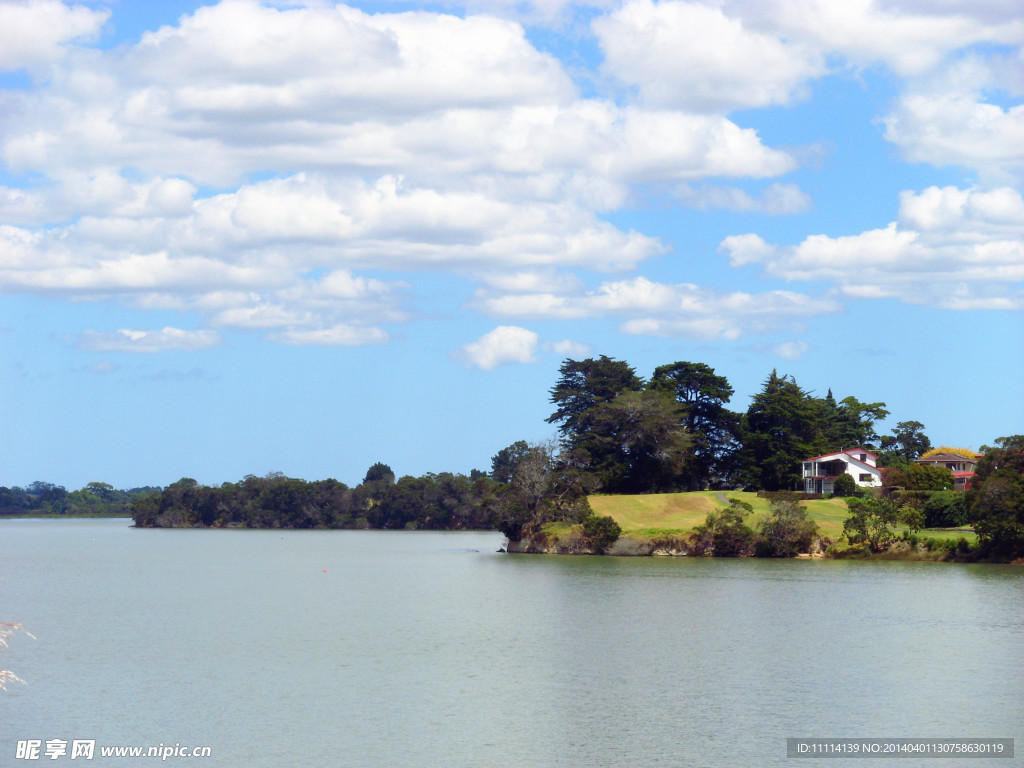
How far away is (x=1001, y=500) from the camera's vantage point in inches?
3465

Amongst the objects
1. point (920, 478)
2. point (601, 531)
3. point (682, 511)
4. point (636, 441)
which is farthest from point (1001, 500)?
point (636, 441)

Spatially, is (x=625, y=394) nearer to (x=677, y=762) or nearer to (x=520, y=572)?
(x=520, y=572)

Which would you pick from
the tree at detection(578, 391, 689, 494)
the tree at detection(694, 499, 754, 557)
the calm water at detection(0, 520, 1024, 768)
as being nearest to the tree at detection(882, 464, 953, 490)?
the tree at detection(578, 391, 689, 494)

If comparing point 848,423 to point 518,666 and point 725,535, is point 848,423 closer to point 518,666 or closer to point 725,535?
point 725,535

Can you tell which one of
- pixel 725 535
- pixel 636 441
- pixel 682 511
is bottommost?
pixel 725 535

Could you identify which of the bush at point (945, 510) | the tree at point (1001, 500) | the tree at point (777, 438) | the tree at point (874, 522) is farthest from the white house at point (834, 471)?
the tree at point (1001, 500)

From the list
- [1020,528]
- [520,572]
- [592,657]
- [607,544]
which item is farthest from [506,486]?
[592,657]

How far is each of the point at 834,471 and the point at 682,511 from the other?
29202 millimetres

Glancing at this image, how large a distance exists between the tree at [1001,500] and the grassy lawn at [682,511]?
38.5ft

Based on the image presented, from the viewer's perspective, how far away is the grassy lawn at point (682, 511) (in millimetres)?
107625

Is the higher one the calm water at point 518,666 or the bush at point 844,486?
the bush at point 844,486

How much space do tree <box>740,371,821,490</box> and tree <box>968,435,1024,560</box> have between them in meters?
37.8

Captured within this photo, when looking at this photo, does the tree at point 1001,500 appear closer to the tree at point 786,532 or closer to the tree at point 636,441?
the tree at point 786,532

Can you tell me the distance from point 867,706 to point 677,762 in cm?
1022
